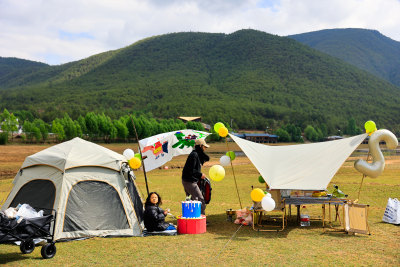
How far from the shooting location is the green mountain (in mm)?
112312

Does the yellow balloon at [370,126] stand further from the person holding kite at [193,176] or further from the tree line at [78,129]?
the tree line at [78,129]

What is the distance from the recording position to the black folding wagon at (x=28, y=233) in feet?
21.9

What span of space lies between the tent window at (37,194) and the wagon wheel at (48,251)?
4.98 ft

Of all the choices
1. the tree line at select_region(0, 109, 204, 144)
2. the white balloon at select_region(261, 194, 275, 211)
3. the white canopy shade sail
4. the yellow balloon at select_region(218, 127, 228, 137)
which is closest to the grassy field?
the white balloon at select_region(261, 194, 275, 211)

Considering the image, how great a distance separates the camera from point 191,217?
9211mm

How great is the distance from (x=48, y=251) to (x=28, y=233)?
1.59ft

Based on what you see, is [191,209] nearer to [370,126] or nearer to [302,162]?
[302,162]

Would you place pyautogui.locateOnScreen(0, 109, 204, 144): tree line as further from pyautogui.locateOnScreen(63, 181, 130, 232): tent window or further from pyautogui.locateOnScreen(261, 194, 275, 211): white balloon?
pyautogui.locateOnScreen(261, 194, 275, 211): white balloon

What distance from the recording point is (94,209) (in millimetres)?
8781

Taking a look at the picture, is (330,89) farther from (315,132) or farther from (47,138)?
(47,138)

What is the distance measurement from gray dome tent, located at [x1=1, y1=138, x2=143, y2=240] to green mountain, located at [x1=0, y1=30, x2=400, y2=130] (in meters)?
92.0

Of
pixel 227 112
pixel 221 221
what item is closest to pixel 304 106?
pixel 227 112

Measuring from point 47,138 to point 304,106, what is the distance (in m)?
79.7

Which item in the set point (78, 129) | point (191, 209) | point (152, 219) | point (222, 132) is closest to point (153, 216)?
point (152, 219)
